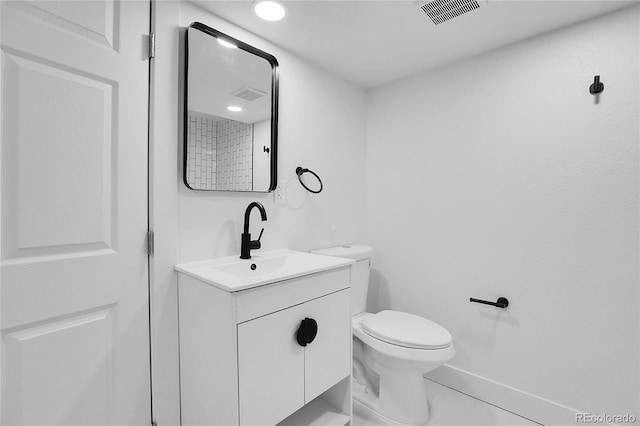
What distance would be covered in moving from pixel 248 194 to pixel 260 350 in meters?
0.81

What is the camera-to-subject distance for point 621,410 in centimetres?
144

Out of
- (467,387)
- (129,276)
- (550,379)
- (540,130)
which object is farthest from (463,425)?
(129,276)

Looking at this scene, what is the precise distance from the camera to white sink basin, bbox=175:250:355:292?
42.7 inches

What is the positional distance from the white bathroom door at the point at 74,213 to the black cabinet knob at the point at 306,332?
637 mm

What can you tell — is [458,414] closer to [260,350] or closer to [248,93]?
[260,350]

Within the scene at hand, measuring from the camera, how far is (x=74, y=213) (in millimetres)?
1065

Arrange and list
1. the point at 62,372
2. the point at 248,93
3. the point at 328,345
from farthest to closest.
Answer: the point at 248,93 → the point at 328,345 → the point at 62,372

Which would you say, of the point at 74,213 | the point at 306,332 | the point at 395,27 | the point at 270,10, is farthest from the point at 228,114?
the point at 306,332

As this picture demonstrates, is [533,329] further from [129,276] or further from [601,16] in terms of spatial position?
[129,276]

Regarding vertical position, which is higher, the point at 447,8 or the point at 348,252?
the point at 447,8

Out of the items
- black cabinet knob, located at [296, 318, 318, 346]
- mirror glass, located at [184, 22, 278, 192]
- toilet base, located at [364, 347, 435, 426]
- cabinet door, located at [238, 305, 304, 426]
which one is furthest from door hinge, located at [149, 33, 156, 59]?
toilet base, located at [364, 347, 435, 426]

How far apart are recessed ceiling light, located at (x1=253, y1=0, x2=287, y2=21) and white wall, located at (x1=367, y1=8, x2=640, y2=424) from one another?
3.66 feet

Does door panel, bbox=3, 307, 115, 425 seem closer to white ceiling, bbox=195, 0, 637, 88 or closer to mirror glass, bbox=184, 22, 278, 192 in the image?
mirror glass, bbox=184, 22, 278, 192

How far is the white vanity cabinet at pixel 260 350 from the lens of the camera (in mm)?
1051
